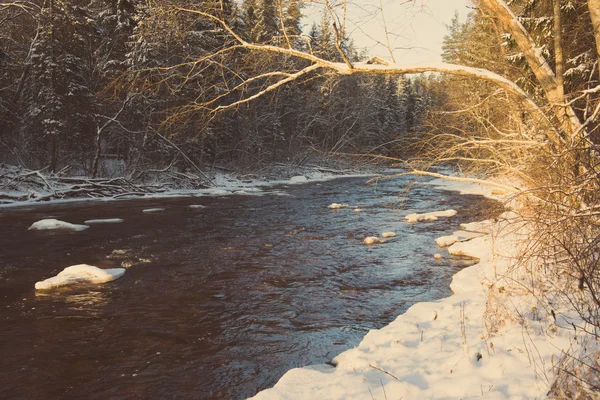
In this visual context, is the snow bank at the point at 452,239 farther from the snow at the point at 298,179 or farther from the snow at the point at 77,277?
the snow at the point at 298,179

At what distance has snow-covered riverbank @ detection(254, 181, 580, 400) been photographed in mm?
3164

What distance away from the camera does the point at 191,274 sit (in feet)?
27.1

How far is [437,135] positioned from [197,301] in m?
4.63

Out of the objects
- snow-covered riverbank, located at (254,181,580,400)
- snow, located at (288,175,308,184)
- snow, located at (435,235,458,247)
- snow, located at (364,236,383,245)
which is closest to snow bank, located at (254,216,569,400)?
snow-covered riverbank, located at (254,181,580,400)

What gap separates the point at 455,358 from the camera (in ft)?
12.2

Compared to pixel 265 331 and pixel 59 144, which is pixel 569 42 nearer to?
pixel 265 331

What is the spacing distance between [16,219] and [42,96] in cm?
1121

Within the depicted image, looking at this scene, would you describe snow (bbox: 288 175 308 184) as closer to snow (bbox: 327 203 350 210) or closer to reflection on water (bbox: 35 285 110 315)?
snow (bbox: 327 203 350 210)

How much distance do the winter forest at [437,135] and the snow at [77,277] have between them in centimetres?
299

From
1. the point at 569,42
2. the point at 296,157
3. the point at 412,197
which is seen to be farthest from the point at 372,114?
the point at 569,42

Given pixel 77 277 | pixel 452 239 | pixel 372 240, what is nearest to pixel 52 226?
pixel 77 277

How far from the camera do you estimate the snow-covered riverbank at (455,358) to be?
10.4 feet

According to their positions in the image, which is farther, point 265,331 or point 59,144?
point 59,144

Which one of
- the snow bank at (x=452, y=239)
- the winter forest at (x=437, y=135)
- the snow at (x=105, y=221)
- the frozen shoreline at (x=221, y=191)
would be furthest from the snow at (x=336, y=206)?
the snow at (x=105, y=221)
